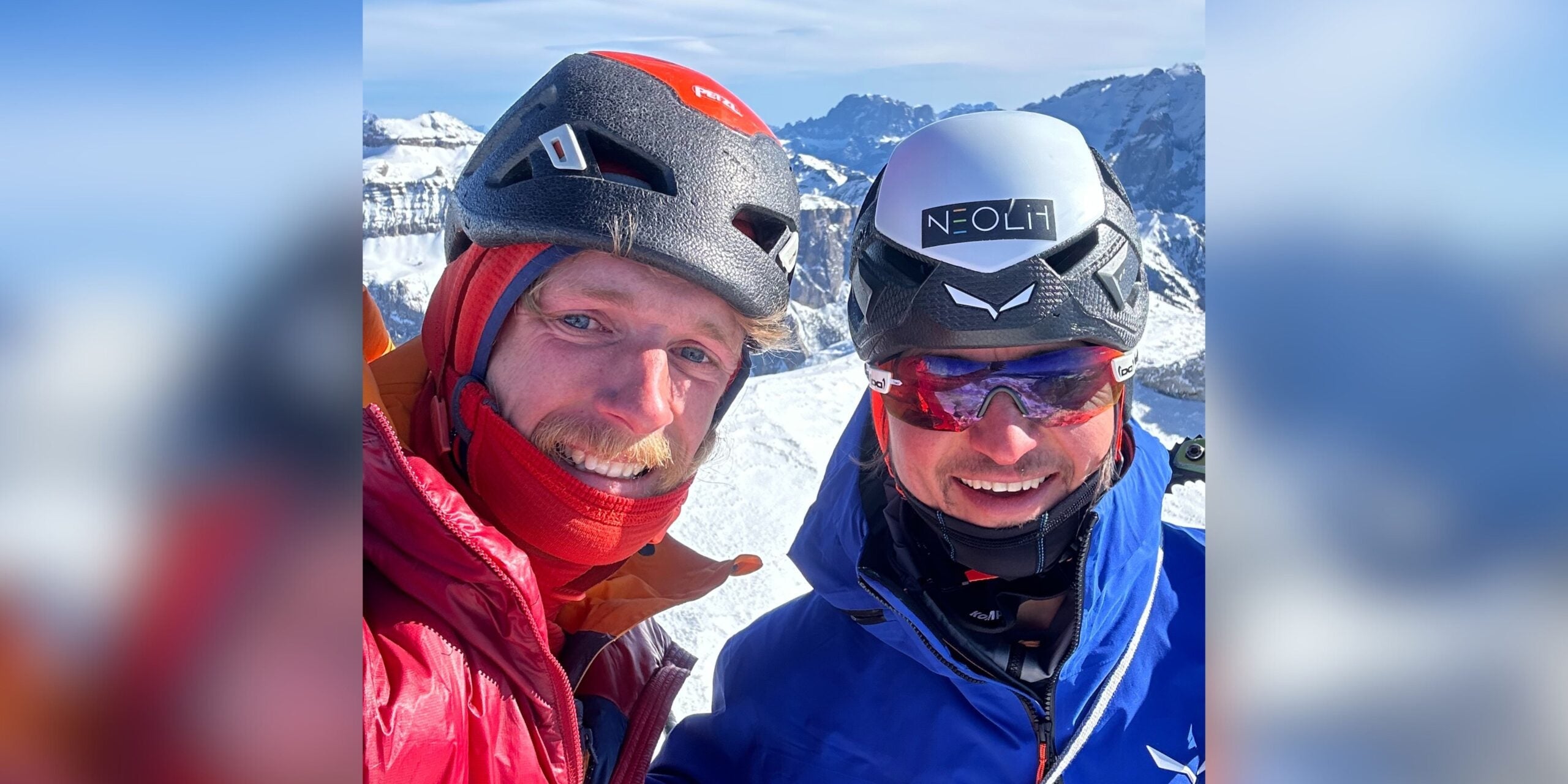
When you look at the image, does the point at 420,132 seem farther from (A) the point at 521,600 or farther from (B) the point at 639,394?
(A) the point at 521,600

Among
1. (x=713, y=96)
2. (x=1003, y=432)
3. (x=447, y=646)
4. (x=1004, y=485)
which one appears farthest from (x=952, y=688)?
(x=713, y=96)

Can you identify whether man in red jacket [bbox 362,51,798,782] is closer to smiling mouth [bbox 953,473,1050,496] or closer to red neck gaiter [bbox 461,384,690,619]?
red neck gaiter [bbox 461,384,690,619]

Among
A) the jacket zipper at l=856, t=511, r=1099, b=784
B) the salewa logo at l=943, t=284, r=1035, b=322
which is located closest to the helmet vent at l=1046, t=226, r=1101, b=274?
the salewa logo at l=943, t=284, r=1035, b=322

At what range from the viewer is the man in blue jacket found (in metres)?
2.46

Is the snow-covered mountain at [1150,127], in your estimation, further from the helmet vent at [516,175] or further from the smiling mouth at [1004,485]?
the helmet vent at [516,175]

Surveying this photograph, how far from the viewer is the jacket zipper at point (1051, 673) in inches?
94.6

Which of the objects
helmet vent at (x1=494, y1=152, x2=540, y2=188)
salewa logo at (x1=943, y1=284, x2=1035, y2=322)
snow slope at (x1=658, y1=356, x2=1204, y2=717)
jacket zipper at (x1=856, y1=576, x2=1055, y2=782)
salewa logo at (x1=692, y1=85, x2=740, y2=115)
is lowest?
snow slope at (x1=658, y1=356, x2=1204, y2=717)

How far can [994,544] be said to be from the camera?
261cm

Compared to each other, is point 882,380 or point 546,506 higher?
point 882,380

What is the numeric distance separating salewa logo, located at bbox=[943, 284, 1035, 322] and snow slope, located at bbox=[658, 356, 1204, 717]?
0.68 metres

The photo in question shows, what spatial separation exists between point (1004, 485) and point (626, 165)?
130 cm

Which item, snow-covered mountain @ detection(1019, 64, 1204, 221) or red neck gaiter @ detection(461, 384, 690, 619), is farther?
red neck gaiter @ detection(461, 384, 690, 619)
